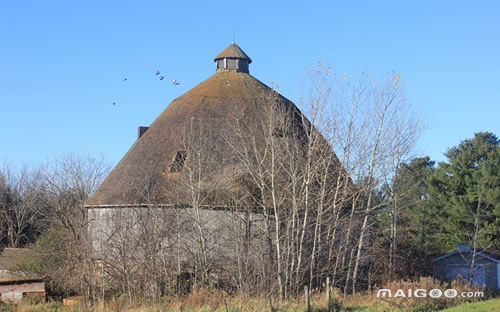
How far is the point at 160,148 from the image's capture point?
23281 mm

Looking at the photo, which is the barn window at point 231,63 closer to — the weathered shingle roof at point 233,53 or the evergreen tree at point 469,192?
the weathered shingle roof at point 233,53

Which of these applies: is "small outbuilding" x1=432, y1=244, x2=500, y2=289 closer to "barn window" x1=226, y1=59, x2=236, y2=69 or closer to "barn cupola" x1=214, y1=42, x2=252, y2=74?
"barn cupola" x1=214, y1=42, x2=252, y2=74

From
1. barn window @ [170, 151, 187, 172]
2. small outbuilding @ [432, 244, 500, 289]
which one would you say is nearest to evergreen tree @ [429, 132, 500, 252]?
small outbuilding @ [432, 244, 500, 289]

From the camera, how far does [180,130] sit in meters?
23.7

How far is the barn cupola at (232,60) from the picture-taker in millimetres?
28359

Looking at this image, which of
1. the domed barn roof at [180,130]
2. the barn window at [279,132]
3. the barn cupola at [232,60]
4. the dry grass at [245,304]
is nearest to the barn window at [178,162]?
the domed barn roof at [180,130]

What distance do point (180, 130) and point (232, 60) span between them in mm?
6330

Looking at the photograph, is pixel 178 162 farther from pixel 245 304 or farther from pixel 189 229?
pixel 245 304

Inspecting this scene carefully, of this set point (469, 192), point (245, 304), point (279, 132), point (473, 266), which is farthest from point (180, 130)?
point (469, 192)

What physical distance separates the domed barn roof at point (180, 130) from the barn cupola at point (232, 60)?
936mm

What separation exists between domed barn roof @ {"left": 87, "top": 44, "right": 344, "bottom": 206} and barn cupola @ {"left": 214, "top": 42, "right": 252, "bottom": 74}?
936mm

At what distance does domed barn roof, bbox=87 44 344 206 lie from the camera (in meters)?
21.7

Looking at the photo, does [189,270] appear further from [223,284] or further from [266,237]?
[266,237]

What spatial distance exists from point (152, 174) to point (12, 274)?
7.45m
